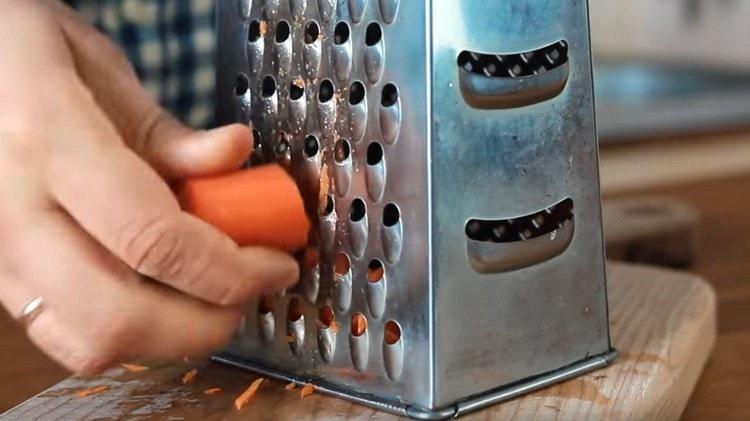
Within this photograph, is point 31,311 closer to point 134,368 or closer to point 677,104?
point 134,368

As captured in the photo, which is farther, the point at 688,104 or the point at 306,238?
the point at 688,104

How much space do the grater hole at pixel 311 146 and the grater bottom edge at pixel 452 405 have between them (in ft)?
0.44

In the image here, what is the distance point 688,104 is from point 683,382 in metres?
1.35

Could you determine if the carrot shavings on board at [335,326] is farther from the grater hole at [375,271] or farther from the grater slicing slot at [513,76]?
the grater slicing slot at [513,76]

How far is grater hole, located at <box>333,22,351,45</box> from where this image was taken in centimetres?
61

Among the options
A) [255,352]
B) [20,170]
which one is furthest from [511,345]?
[20,170]

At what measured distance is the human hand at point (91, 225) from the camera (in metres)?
0.52

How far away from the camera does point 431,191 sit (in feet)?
1.85

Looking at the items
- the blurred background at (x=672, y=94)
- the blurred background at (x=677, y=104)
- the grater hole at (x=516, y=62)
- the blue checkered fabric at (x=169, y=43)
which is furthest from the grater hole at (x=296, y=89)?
the blurred background at (x=672, y=94)

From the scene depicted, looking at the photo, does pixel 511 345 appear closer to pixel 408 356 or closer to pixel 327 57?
pixel 408 356

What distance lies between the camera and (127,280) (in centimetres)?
54

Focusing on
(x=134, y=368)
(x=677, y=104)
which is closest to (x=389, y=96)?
(x=134, y=368)

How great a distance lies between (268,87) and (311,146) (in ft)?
0.18

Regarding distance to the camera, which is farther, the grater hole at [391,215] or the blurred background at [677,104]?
the blurred background at [677,104]
